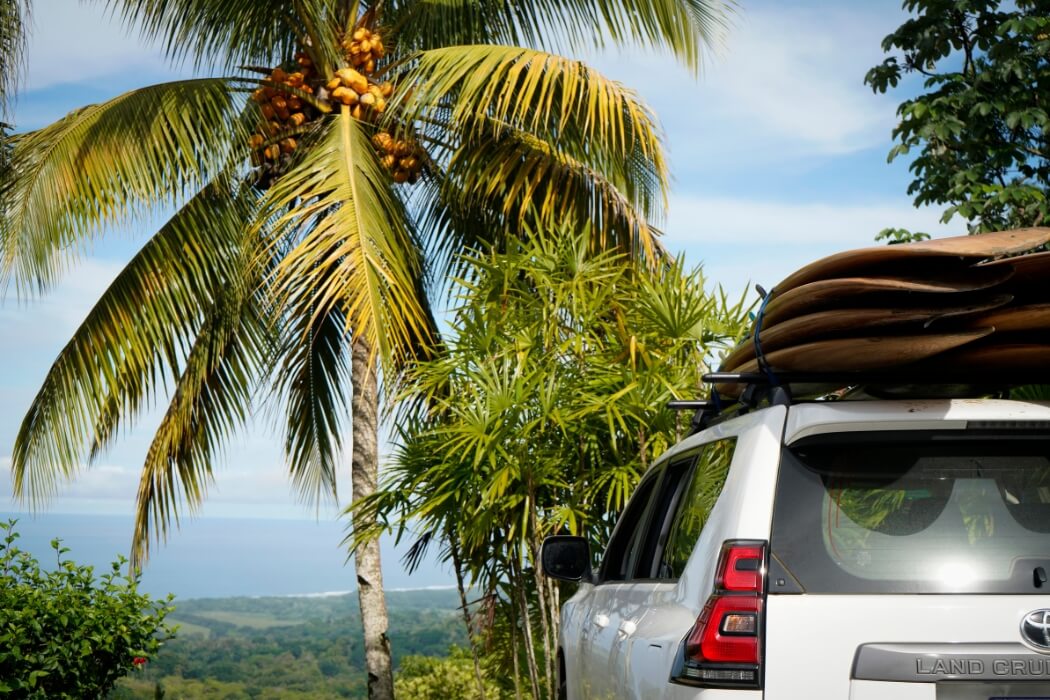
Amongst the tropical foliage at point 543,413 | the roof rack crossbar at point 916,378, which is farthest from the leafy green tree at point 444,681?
the roof rack crossbar at point 916,378

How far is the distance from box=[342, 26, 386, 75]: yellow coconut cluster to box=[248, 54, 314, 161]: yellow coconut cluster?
54cm

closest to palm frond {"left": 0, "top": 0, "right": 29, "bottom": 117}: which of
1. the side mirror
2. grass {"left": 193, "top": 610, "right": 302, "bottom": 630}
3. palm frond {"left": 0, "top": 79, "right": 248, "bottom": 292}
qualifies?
palm frond {"left": 0, "top": 79, "right": 248, "bottom": 292}

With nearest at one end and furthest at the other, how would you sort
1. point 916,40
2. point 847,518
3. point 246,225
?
point 847,518, point 916,40, point 246,225

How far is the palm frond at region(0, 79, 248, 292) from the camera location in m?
10.5

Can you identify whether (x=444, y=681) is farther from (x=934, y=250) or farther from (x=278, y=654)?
(x=934, y=250)

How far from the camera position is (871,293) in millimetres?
2939

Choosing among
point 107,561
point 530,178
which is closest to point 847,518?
point 107,561

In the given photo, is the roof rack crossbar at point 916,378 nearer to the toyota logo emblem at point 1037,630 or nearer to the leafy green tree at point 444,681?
the toyota logo emblem at point 1037,630

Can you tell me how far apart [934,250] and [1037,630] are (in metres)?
0.88

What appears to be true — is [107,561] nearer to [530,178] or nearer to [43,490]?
[43,490]

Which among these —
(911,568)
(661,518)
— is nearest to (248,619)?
(661,518)

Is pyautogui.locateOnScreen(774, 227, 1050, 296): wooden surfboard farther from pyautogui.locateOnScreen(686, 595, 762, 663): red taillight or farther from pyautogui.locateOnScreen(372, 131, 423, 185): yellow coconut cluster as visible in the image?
pyautogui.locateOnScreen(372, 131, 423, 185): yellow coconut cluster

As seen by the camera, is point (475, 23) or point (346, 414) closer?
point (475, 23)

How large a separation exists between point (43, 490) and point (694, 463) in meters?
9.45
